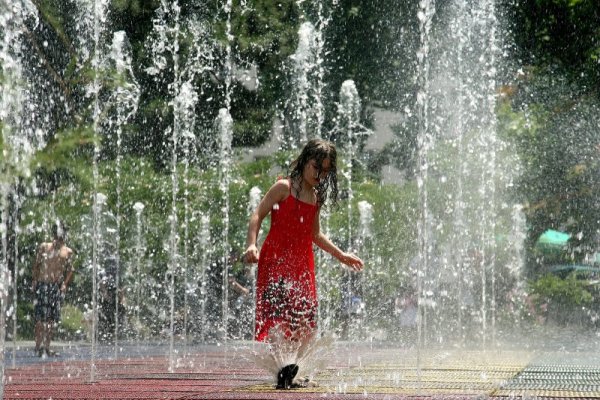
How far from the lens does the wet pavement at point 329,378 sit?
624 centimetres

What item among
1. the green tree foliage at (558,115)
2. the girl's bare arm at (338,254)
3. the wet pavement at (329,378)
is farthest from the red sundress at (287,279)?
the green tree foliage at (558,115)

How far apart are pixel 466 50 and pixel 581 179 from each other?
11.6 ft

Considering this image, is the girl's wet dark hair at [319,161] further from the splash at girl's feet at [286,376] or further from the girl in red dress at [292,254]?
the splash at girl's feet at [286,376]

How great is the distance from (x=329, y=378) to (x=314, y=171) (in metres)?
1.53

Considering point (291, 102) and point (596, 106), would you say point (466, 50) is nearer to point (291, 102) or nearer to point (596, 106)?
point (596, 106)

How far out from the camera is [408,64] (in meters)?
26.5

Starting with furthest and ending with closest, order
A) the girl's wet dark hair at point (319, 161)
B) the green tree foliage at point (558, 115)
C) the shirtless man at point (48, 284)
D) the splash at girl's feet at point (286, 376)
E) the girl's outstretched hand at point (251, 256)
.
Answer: the green tree foliage at point (558, 115) → the shirtless man at point (48, 284) → the girl's wet dark hair at point (319, 161) → the splash at girl's feet at point (286, 376) → the girl's outstretched hand at point (251, 256)

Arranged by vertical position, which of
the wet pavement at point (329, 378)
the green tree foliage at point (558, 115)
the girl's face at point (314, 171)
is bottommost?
the wet pavement at point (329, 378)

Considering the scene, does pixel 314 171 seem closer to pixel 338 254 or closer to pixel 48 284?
pixel 338 254

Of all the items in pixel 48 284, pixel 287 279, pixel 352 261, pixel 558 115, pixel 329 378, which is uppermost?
pixel 558 115

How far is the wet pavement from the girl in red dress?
0.71ft

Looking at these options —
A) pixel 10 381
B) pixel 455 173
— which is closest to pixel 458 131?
pixel 455 173

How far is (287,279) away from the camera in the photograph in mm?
6516

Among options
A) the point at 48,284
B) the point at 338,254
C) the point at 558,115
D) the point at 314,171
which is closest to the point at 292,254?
the point at 338,254
